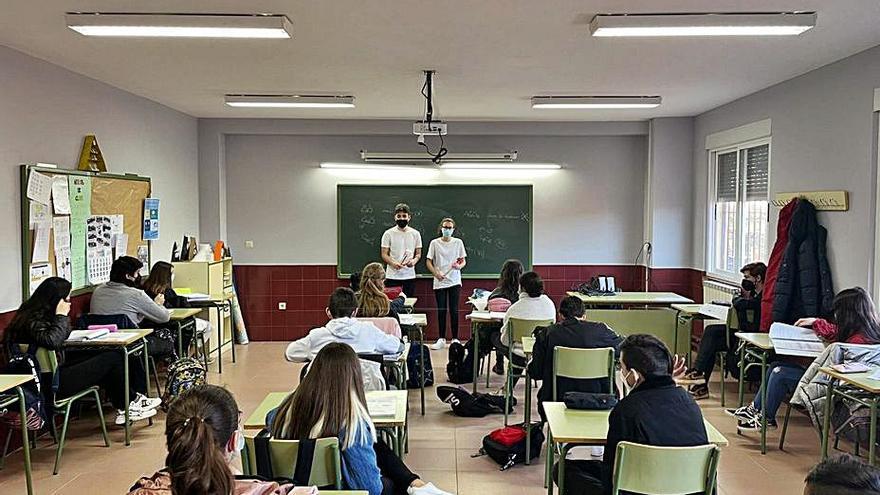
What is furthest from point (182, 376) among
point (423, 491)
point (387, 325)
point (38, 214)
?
point (423, 491)

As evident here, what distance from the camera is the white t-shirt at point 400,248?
9656 millimetres

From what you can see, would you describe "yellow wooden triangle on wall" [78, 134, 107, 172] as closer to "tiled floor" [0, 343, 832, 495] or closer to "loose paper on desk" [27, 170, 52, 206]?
"loose paper on desk" [27, 170, 52, 206]

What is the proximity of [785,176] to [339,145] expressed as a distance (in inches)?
215

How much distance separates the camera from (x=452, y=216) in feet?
33.2

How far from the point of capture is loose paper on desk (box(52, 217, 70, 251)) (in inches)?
239

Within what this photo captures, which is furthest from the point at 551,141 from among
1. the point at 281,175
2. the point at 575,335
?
the point at 575,335

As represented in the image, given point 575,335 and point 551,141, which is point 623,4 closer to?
point 575,335

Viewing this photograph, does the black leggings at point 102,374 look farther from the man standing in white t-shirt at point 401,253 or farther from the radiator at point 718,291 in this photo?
the radiator at point 718,291

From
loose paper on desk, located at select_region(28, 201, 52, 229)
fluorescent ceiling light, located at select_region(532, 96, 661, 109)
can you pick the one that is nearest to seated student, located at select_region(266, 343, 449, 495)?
loose paper on desk, located at select_region(28, 201, 52, 229)

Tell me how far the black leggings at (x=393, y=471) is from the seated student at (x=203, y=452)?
1.01 meters

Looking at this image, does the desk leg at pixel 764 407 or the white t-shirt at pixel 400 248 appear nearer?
the desk leg at pixel 764 407


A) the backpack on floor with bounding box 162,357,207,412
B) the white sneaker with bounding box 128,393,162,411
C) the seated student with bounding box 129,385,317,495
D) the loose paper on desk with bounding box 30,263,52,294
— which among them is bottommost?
the white sneaker with bounding box 128,393,162,411

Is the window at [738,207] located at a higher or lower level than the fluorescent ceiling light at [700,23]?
lower

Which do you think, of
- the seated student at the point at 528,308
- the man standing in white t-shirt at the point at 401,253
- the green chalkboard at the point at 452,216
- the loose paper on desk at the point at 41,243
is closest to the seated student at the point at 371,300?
the seated student at the point at 528,308
